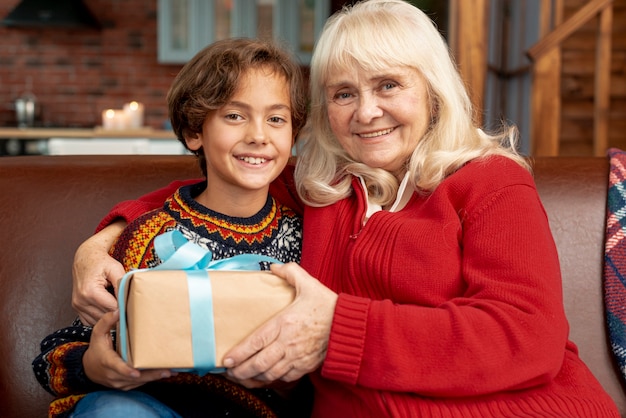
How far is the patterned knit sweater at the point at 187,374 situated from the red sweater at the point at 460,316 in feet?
0.51

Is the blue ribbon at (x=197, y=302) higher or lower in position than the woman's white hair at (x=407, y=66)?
lower

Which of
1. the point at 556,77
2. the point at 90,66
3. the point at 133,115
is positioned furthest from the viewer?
the point at 90,66

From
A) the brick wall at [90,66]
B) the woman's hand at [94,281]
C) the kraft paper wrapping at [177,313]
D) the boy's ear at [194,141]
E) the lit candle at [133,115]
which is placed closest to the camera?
the kraft paper wrapping at [177,313]

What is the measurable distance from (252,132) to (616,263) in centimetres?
85

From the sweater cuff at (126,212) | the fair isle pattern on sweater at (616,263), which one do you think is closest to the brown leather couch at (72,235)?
the fair isle pattern on sweater at (616,263)

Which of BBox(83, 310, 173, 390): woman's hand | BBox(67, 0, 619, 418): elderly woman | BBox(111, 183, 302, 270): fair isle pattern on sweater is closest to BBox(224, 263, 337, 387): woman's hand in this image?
BBox(67, 0, 619, 418): elderly woman

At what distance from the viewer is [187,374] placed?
134 cm

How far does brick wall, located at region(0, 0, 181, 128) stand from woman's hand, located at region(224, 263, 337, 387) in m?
5.23

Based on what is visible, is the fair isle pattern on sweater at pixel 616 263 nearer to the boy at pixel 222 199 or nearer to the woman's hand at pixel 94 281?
the boy at pixel 222 199

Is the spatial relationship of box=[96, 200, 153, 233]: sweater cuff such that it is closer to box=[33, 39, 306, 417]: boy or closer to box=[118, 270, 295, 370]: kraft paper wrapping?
box=[33, 39, 306, 417]: boy

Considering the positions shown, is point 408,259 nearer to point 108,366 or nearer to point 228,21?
point 108,366

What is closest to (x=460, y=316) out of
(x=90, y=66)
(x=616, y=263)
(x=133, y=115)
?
(x=616, y=263)

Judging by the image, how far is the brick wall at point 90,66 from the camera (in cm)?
609

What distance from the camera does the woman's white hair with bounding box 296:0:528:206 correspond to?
55.2 inches
